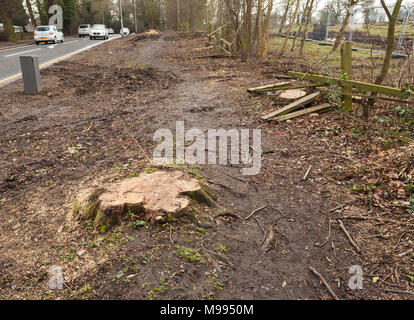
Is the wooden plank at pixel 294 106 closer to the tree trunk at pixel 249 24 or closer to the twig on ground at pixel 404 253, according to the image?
the twig on ground at pixel 404 253

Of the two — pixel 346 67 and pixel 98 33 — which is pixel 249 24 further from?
pixel 98 33

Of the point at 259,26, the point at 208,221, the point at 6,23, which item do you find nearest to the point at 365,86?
the point at 208,221

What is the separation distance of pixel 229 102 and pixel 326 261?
6.49 m

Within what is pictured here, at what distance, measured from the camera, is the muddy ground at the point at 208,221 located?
9.30 feet

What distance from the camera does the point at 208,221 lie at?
142 inches

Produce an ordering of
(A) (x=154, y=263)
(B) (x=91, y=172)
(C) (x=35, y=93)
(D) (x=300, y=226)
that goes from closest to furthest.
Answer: (A) (x=154, y=263) → (D) (x=300, y=226) → (B) (x=91, y=172) → (C) (x=35, y=93)

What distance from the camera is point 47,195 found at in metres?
4.41

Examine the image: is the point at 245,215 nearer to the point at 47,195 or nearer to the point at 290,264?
the point at 290,264

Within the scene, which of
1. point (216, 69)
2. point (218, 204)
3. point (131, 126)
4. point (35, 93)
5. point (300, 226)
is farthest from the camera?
point (216, 69)

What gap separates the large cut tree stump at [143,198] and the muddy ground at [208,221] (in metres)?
0.13

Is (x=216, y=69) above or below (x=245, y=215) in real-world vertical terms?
above

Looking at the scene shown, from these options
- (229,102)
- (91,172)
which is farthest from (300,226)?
(229,102)

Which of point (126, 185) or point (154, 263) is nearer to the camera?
point (154, 263)

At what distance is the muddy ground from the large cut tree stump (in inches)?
5.3
